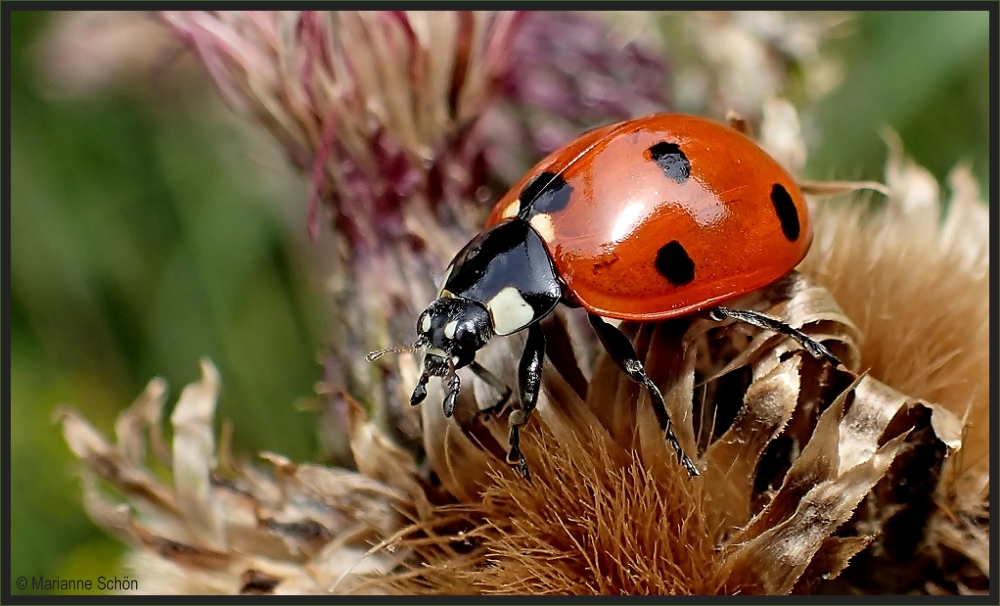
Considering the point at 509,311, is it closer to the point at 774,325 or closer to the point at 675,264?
the point at 675,264

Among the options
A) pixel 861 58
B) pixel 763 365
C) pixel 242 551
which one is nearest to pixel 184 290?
pixel 242 551

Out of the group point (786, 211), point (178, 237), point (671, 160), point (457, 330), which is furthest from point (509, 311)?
point (178, 237)

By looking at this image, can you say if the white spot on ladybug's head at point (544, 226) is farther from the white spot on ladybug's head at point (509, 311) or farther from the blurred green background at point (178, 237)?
the blurred green background at point (178, 237)

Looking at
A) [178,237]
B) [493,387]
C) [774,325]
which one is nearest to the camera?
[774,325]

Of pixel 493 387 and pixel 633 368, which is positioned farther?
pixel 493 387

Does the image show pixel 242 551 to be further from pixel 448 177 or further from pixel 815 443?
pixel 815 443

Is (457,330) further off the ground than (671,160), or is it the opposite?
(671,160)

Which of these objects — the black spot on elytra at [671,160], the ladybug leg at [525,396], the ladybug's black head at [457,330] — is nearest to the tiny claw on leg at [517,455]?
the ladybug leg at [525,396]
